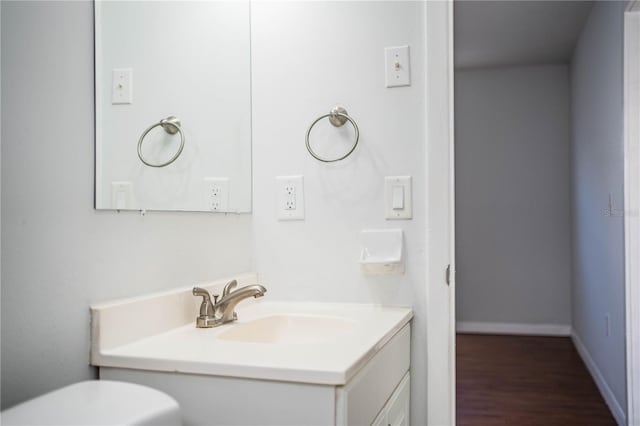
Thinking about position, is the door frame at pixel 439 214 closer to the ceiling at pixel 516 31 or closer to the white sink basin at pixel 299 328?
the white sink basin at pixel 299 328

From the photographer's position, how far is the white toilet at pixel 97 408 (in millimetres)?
779

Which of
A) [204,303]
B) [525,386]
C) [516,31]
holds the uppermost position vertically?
[516,31]

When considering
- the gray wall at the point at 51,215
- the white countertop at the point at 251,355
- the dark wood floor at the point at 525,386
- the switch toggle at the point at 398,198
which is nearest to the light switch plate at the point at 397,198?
the switch toggle at the point at 398,198

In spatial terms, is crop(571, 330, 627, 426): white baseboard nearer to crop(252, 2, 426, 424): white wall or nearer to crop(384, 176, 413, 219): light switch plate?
crop(252, 2, 426, 424): white wall

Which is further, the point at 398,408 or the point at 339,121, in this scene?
the point at 339,121

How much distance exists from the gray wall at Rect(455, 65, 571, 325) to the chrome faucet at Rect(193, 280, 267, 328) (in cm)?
434

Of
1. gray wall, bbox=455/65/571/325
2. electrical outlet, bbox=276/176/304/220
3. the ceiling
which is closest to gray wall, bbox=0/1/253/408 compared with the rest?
electrical outlet, bbox=276/176/304/220

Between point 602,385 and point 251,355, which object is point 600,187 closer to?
point 602,385

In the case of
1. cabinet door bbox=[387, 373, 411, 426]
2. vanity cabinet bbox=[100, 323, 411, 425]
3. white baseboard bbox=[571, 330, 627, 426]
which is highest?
vanity cabinet bbox=[100, 323, 411, 425]

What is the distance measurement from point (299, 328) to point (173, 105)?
69 cm

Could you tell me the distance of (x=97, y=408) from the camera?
2.72ft

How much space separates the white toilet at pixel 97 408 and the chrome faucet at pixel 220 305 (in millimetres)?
390

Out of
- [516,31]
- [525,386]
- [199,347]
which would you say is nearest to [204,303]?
[199,347]

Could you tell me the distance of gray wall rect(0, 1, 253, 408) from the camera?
0.89m
